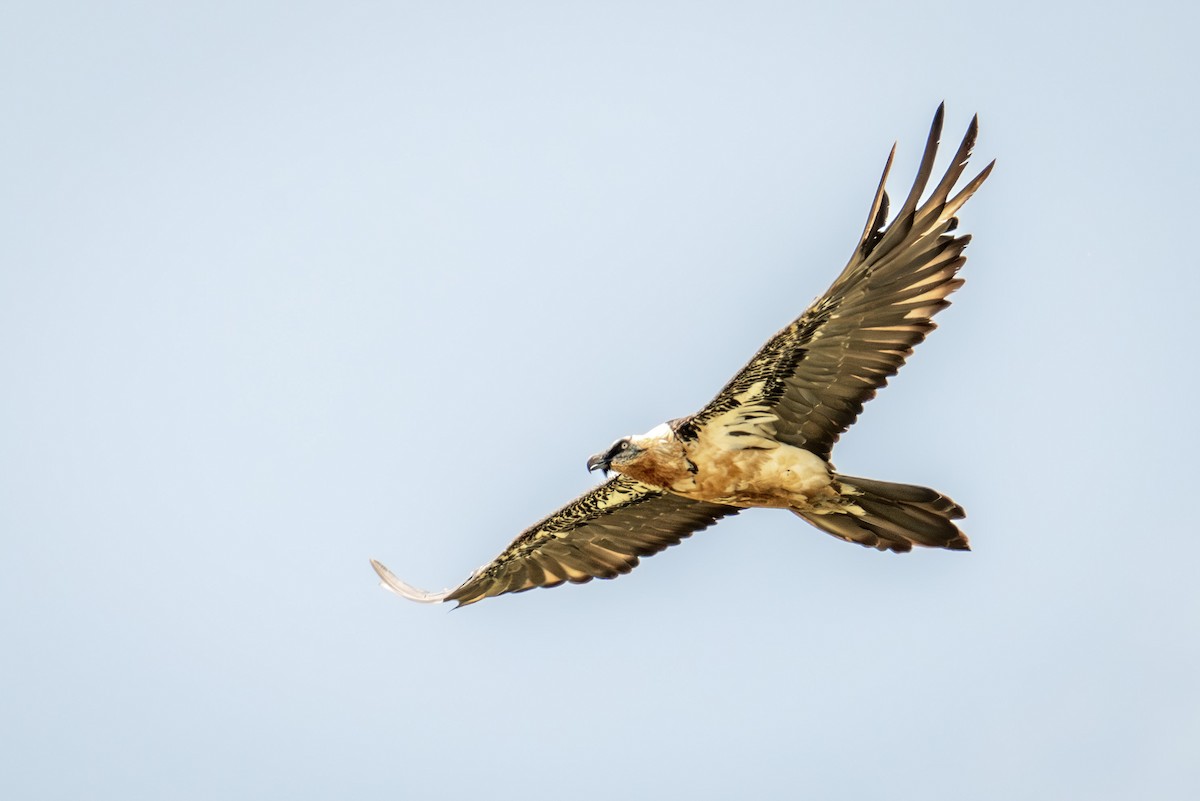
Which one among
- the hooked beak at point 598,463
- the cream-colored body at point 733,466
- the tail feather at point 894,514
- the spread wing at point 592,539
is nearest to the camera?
the tail feather at point 894,514

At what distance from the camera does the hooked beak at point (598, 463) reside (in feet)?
50.4

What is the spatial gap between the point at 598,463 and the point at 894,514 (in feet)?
9.01

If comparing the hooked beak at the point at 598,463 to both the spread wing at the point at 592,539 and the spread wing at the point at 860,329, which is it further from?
the spread wing at the point at 860,329

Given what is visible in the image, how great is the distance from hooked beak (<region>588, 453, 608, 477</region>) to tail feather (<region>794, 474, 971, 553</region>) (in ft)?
6.53

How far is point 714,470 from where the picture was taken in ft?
49.8

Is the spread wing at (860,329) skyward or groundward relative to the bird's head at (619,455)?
skyward

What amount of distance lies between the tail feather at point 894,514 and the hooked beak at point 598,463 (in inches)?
78.3

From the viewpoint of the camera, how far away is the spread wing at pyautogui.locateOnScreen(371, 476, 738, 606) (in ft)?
53.7

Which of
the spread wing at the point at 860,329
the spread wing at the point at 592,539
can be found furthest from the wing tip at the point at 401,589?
the spread wing at the point at 860,329

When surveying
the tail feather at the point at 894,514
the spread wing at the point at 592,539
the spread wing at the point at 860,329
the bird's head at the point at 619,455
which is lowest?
the tail feather at the point at 894,514

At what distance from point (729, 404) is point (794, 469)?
863 mm

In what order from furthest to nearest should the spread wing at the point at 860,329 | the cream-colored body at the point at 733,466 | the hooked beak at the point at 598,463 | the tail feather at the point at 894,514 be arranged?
the hooked beak at the point at 598,463, the cream-colored body at the point at 733,466, the tail feather at the point at 894,514, the spread wing at the point at 860,329

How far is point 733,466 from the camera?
1512cm

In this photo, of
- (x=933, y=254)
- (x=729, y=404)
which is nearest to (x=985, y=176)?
(x=933, y=254)
